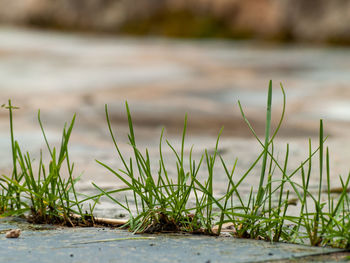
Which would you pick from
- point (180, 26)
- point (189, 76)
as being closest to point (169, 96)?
point (189, 76)

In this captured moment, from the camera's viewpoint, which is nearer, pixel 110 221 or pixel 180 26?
pixel 110 221

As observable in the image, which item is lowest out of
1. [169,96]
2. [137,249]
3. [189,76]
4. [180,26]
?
[137,249]

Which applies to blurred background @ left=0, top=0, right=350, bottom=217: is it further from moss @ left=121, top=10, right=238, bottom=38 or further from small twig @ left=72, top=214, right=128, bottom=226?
small twig @ left=72, top=214, right=128, bottom=226

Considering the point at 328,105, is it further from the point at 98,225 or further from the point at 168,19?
the point at 168,19

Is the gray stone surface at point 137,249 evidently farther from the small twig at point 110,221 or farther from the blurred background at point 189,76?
the blurred background at point 189,76

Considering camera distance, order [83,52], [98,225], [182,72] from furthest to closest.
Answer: [83,52]
[182,72]
[98,225]

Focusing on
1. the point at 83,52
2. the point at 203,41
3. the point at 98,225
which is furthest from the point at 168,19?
the point at 98,225

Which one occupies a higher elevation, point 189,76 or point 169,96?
point 189,76

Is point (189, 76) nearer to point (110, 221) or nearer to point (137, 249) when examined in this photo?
point (110, 221)

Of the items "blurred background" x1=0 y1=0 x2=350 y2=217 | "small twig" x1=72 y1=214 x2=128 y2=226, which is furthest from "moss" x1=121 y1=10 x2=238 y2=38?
"small twig" x1=72 y1=214 x2=128 y2=226
